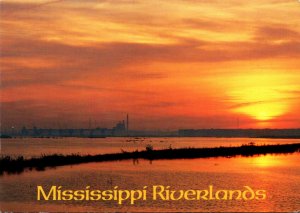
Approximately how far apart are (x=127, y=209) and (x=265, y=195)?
8046mm

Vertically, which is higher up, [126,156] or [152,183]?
[126,156]

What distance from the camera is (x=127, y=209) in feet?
73.8

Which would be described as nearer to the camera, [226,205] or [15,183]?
[226,205]

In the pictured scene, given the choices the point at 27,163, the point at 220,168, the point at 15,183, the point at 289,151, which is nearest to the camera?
the point at 15,183

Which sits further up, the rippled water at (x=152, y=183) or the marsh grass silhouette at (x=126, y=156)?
the marsh grass silhouette at (x=126, y=156)

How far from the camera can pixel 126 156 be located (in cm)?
5431

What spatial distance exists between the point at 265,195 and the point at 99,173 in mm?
14989

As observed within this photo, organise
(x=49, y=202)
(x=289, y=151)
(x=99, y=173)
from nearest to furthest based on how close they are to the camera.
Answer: (x=49, y=202), (x=99, y=173), (x=289, y=151)

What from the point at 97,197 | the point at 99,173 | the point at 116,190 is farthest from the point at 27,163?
the point at 97,197

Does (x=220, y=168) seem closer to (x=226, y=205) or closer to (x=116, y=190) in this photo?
(x=116, y=190)

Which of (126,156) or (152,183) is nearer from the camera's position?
(152,183)

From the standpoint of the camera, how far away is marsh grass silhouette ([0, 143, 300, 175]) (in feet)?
133

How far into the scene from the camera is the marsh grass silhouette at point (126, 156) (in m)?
40.6

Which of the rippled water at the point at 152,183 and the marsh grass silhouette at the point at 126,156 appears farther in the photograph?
the marsh grass silhouette at the point at 126,156
